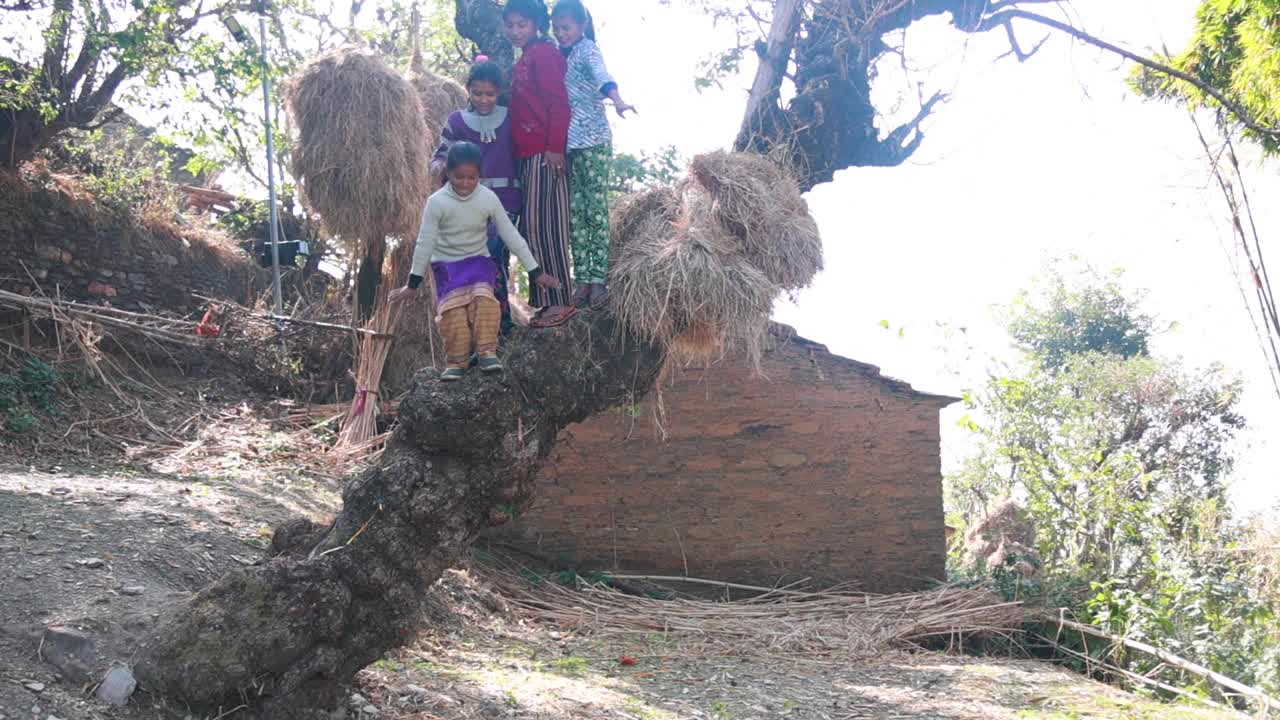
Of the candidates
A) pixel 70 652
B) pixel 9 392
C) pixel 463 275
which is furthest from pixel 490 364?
pixel 9 392

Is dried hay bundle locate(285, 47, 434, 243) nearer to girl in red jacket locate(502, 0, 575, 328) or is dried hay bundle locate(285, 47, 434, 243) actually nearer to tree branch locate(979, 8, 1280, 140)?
girl in red jacket locate(502, 0, 575, 328)

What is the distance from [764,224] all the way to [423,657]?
10.7ft

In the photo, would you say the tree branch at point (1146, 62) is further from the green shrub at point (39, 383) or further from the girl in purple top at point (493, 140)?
the green shrub at point (39, 383)

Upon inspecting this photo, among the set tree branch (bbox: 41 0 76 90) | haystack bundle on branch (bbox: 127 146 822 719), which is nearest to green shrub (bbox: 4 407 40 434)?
tree branch (bbox: 41 0 76 90)

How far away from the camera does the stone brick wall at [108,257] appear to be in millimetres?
9680

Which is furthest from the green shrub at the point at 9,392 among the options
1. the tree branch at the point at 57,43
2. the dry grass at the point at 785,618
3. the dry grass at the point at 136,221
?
the dry grass at the point at 785,618

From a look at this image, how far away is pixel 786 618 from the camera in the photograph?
8.23 metres

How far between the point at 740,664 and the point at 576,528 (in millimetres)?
3067

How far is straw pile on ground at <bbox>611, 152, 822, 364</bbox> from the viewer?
4.75 meters

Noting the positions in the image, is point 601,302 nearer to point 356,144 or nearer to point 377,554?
point 377,554

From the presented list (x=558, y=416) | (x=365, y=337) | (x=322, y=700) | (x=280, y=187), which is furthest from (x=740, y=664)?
(x=280, y=187)

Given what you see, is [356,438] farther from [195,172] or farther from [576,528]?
[195,172]

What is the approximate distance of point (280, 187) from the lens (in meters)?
14.2

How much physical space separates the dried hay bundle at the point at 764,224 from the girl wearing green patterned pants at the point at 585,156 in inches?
27.9
